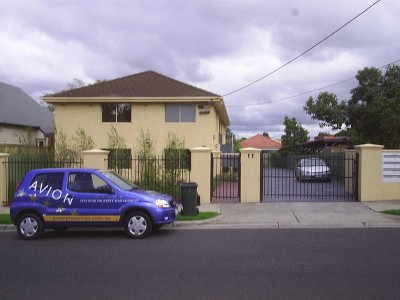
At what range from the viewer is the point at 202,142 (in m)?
26.1

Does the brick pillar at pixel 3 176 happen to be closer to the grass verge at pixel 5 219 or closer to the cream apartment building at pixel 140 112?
the grass verge at pixel 5 219

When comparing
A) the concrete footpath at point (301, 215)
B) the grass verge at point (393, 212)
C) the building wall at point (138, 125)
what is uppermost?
the building wall at point (138, 125)

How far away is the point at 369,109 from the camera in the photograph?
81.1 feet

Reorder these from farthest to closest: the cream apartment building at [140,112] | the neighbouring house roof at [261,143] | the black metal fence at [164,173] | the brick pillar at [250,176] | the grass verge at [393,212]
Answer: the neighbouring house roof at [261,143], the cream apartment building at [140,112], the black metal fence at [164,173], the brick pillar at [250,176], the grass verge at [393,212]

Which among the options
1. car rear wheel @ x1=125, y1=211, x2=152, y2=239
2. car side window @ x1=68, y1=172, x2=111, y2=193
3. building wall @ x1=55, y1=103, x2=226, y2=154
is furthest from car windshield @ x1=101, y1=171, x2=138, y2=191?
building wall @ x1=55, y1=103, x2=226, y2=154

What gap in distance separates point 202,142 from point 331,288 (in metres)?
19.8

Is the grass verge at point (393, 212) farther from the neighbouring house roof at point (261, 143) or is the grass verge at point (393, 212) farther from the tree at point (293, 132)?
the neighbouring house roof at point (261, 143)

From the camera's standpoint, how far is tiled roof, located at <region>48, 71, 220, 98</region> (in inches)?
1020

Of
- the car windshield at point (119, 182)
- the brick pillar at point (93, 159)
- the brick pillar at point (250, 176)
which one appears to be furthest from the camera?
the brick pillar at point (93, 159)

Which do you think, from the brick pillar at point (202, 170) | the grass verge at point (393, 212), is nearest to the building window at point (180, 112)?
the brick pillar at point (202, 170)

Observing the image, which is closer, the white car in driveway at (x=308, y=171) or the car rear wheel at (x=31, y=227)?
the car rear wheel at (x=31, y=227)

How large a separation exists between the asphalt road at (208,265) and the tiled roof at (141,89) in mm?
15088

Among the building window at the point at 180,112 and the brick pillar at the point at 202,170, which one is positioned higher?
the building window at the point at 180,112

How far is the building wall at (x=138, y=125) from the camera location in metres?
26.1
